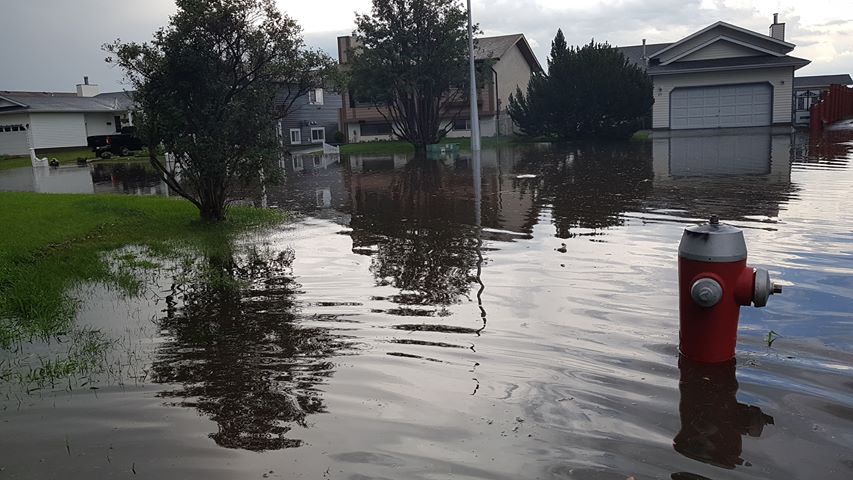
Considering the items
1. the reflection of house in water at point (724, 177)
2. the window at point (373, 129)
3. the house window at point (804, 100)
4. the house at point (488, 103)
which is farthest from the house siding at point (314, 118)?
the house window at point (804, 100)

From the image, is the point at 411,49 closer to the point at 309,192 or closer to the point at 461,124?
the point at 461,124

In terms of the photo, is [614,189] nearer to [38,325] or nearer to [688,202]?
[688,202]

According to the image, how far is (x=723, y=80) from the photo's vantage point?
38469 millimetres

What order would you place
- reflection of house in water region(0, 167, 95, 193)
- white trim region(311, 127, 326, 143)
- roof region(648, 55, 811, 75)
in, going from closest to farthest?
1. reflection of house in water region(0, 167, 95, 193)
2. roof region(648, 55, 811, 75)
3. white trim region(311, 127, 326, 143)

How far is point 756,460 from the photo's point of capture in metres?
3.63

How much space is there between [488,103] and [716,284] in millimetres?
48164

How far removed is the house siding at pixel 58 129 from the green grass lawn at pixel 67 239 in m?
37.6

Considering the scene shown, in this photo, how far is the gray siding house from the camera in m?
57.7

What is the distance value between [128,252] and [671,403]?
310 inches

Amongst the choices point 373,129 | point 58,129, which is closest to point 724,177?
point 373,129

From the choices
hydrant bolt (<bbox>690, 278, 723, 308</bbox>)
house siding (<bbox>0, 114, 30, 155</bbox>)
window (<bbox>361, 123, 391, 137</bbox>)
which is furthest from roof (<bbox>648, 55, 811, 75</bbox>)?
house siding (<bbox>0, 114, 30, 155</bbox>)

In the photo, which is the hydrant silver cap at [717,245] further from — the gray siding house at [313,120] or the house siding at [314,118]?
the house siding at [314,118]

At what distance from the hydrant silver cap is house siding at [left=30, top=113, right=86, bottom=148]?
A: 176ft

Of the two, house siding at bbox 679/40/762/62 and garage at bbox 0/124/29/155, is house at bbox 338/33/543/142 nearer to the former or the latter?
house siding at bbox 679/40/762/62
